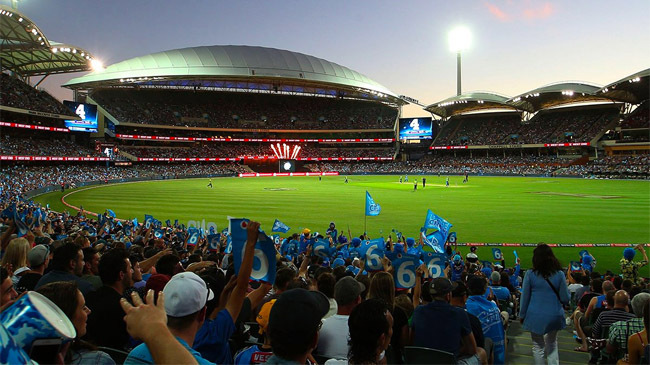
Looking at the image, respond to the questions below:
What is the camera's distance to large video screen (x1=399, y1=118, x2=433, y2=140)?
10812 centimetres

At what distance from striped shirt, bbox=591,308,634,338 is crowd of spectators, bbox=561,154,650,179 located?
73.6 metres

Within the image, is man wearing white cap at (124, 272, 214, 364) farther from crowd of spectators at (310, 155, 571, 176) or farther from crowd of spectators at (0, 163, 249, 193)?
crowd of spectators at (310, 155, 571, 176)

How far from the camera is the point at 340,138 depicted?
119 meters

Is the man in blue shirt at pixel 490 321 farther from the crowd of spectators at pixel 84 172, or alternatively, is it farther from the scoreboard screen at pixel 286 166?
the scoreboard screen at pixel 286 166

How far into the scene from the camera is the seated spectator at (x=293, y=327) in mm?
2498

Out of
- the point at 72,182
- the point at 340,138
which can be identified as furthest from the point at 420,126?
the point at 72,182

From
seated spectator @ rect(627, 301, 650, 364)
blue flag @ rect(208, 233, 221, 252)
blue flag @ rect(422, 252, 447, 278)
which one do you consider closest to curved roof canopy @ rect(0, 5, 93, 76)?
blue flag @ rect(208, 233, 221, 252)

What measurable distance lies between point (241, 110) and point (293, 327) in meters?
116

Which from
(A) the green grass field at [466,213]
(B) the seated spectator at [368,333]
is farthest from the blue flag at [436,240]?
(B) the seated spectator at [368,333]

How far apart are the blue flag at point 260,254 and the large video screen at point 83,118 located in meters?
86.1

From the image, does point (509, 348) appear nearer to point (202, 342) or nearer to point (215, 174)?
point (202, 342)

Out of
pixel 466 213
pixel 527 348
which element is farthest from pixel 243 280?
pixel 466 213

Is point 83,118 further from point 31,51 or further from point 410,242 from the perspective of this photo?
point 410,242

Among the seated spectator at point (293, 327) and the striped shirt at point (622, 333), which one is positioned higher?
the seated spectator at point (293, 327)
